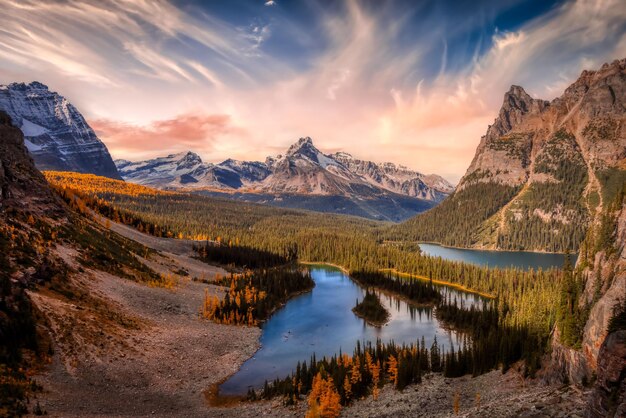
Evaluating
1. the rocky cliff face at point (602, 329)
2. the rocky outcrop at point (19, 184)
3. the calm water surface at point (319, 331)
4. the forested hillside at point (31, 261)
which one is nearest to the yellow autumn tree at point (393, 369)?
the calm water surface at point (319, 331)

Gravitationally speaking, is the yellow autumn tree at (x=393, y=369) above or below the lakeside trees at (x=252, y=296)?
above

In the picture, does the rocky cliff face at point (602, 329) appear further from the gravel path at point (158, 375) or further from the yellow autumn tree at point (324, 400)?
the yellow autumn tree at point (324, 400)

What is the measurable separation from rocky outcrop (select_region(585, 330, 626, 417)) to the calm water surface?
5812 centimetres

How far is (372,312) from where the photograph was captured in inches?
5103

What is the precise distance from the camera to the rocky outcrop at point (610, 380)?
81.3 feet

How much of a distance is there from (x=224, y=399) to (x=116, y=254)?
68246 mm

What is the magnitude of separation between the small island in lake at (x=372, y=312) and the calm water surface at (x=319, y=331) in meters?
2.47

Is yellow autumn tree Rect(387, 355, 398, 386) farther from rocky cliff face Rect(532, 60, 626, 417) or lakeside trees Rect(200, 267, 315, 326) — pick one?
lakeside trees Rect(200, 267, 315, 326)

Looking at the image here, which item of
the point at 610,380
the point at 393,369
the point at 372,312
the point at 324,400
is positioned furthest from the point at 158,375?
the point at 372,312

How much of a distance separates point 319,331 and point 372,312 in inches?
916

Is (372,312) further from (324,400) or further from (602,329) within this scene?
(602,329)

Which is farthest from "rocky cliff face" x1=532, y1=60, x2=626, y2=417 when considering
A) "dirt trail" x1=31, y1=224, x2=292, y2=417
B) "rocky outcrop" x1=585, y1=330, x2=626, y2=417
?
"dirt trail" x1=31, y1=224, x2=292, y2=417

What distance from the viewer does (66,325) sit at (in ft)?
194

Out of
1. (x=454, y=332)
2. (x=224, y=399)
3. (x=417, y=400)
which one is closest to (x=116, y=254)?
(x=224, y=399)
